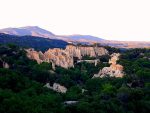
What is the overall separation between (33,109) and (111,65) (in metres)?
32.1

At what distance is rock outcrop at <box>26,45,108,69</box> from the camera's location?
65500 millimetres

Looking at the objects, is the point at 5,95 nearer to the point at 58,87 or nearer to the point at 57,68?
the point at 58,87

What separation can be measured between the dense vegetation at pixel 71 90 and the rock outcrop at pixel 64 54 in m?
2.32

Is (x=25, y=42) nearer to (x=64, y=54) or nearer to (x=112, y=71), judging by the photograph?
(x=64, y=54)

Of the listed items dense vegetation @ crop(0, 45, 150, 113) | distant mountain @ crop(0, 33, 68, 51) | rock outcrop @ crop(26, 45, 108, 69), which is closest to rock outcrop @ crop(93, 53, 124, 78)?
dense vegetation @ crop(0, 45, 150, 113)

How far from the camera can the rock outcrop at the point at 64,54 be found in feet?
215

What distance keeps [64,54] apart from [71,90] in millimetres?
24587

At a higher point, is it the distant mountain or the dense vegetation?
the dense vegetation

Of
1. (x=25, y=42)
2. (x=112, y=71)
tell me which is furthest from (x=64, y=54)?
(x=25, y=42)

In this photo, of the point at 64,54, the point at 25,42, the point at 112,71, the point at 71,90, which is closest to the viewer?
the point at 71,90

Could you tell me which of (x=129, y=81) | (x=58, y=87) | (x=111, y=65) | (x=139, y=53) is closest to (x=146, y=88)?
(x=129, y=81)

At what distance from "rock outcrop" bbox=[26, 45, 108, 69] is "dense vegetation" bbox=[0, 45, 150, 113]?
2.32 m

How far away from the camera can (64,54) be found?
71.7m

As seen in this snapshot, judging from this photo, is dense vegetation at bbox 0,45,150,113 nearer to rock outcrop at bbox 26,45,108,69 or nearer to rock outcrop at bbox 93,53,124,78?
rock outcrop at bbox 93,53,124,78
